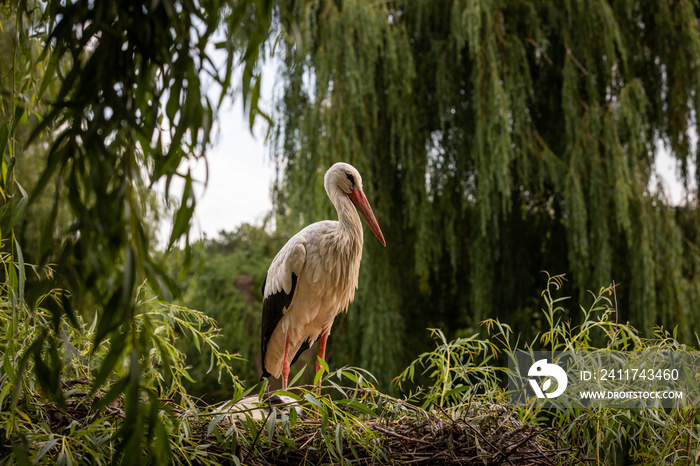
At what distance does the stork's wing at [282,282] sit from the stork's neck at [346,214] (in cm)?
19

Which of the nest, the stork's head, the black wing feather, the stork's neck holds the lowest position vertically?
the nest

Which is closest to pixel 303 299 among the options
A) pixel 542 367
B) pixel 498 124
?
pixel 542 367

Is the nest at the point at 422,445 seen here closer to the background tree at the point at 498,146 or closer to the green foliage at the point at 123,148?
the green foliage at the point at 123,148

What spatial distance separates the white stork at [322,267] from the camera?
8.21 feet

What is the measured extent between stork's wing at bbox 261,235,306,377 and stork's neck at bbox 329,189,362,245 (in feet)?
0.61

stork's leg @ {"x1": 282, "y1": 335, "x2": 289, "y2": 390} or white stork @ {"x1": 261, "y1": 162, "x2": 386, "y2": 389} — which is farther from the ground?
white stork @ {"x1": 261, "y1": 162, "x2": 386, "y2": 389}

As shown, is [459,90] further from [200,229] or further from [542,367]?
[200,229]

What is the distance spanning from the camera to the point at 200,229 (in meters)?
0.91

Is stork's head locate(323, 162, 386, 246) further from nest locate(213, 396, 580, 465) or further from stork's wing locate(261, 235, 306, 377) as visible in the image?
nest locate(213, 396, 580, 465)

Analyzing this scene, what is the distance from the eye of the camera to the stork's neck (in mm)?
2512

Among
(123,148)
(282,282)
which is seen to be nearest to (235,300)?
(282,282)

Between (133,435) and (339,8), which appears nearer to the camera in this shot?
(133,435)

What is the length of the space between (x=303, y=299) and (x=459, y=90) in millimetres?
2205

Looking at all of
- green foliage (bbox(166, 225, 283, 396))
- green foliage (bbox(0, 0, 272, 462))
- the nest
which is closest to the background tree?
green foliage (bbox(166, 225, 283, 396))
